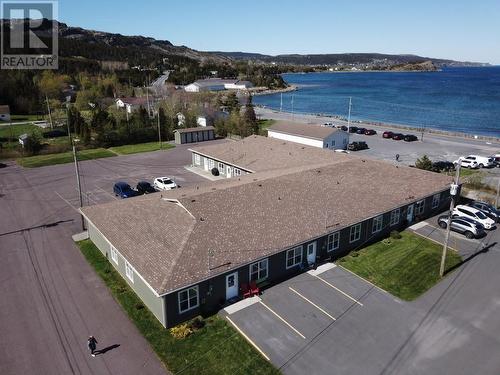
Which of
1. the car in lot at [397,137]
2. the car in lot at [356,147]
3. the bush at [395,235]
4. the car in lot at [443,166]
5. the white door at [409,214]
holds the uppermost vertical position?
the car in lot at [397,137]

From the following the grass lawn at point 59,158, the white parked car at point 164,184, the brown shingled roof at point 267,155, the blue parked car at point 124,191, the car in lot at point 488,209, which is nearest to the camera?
the car in lot at point 488,209

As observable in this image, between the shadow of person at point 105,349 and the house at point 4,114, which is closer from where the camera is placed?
the shadow of person at point 105,349

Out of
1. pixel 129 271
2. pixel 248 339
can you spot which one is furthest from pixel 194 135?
pixel 248 339

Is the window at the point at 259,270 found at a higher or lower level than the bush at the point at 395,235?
lower

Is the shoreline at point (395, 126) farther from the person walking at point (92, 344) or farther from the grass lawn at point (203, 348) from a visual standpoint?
the person walking at point (92, 344)

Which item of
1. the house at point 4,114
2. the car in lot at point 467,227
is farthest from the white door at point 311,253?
the house at point 4,114

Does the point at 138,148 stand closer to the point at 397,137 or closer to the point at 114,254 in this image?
the point at 114,254

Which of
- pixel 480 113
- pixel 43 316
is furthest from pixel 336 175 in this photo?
pixel 480 113
